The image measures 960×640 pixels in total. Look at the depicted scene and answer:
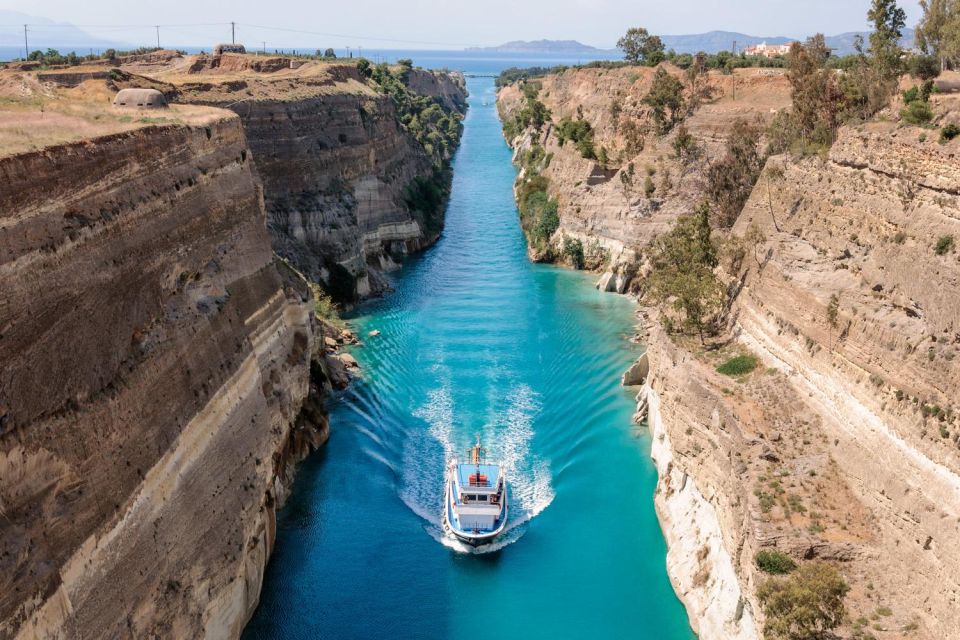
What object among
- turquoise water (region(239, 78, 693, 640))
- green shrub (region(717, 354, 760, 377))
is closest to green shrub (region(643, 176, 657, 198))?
turquoise water (region(239, 78, 693, 640))

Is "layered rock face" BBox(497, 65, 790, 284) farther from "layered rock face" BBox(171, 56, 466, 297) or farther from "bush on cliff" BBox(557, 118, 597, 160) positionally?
"layered rock face" BBox(171, 56, 466, 297)

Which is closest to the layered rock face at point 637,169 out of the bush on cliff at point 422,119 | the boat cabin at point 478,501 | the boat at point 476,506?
the bush on cliff at point 422,119

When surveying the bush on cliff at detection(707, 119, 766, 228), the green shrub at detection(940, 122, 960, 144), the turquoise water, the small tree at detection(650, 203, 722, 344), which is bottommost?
the turquoise water

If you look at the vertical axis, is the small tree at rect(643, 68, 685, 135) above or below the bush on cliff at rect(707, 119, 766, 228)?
above

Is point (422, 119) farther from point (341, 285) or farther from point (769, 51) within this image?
point (341, 285)

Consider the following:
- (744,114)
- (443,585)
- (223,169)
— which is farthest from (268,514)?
(744,114)

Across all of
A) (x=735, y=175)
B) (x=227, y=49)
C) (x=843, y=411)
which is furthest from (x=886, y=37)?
(x=227, y=49)
